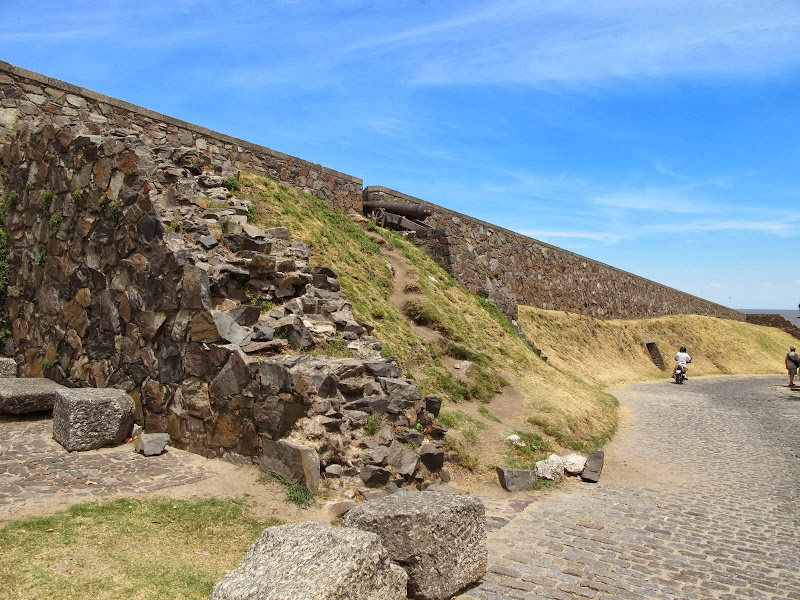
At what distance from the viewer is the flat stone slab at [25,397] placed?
26.2 ft

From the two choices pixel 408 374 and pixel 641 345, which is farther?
pixel 641 345

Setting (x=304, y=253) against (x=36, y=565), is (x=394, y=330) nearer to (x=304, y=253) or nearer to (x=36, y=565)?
(x=304, y=253)

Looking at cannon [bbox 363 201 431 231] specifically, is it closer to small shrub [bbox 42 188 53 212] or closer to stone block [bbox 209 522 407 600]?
small shrub [bbox 42 188 53 212]

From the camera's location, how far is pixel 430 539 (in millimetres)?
4707

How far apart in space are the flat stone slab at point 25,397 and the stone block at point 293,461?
343 cm

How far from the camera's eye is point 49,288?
945 cm

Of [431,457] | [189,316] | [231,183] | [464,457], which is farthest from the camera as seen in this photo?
[231,183]

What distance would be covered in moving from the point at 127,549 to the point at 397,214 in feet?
47.2

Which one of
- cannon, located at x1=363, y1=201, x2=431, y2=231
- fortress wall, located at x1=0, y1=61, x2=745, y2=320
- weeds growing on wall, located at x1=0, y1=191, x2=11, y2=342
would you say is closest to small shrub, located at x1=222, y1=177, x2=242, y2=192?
fortress wall, located at x1=0, y1=61, x2=745, y2=320

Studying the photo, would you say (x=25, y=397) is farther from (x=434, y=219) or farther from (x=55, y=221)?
(x=434, y=219)

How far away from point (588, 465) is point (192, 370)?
18.6 ft

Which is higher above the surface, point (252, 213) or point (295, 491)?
point (252, 213)

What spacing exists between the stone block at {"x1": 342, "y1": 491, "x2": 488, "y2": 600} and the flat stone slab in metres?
5.38

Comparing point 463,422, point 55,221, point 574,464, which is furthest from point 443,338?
point 55,221
